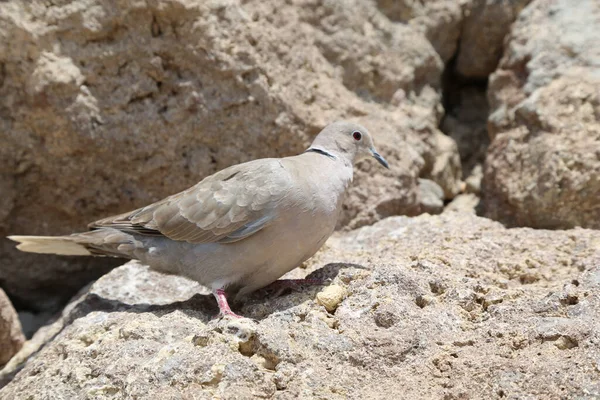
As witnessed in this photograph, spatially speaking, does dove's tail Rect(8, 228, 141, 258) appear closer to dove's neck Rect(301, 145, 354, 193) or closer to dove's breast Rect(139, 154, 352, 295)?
dove's breast Rect(139, 154, 352, 295)

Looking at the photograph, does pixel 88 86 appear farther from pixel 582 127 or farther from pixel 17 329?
pixel 582 127

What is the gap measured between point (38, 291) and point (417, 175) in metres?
3.24

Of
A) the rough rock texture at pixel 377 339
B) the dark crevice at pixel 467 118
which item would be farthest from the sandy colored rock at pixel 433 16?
the rough rock texture at pixel 377 339

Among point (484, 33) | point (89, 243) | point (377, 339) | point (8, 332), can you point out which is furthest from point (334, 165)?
point (484, 33)

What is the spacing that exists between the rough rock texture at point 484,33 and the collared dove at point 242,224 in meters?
2.85

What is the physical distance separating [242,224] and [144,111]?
175 cm

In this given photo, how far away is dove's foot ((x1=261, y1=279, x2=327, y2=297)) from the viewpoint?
3.91m

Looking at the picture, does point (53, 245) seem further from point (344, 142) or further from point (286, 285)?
point (344, 142)

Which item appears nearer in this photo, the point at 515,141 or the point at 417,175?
the point at 515,141

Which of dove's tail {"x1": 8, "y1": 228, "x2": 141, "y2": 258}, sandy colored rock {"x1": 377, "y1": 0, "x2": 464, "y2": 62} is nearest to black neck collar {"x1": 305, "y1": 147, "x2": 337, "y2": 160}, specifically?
dove's tail {"x1": 8, "y1": 228, "x2": 141, "y2": 258}

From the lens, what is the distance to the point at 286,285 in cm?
400

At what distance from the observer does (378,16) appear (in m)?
6.22

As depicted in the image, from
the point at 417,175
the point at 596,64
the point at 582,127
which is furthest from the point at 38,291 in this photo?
the point at 596,64

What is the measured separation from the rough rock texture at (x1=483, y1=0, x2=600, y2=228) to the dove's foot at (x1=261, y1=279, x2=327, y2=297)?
1.99 meters
